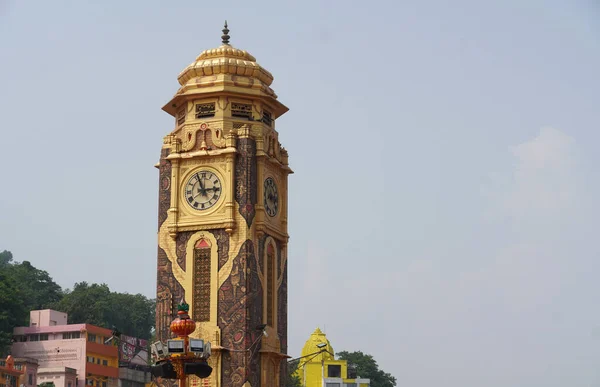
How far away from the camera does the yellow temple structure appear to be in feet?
275

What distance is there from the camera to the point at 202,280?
44.9m

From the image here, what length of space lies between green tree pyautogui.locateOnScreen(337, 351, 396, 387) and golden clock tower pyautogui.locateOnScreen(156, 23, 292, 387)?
150 ft

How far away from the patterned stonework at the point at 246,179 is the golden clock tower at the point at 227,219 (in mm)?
37

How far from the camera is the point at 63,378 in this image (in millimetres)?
64312

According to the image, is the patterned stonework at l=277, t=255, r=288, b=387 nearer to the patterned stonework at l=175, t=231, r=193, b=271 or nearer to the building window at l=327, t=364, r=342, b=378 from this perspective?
the patterned stonework at l=175, t=231, r=193, b=271

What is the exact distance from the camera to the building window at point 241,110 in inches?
1825

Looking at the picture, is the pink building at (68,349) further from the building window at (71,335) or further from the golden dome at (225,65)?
the golden dome at (225,65)

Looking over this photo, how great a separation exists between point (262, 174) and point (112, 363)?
2772 centimetres

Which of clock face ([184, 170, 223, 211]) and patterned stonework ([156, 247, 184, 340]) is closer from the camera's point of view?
patterned stonework ([156, 247, 184, 340])

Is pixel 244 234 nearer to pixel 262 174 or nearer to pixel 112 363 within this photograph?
pixel 262 174

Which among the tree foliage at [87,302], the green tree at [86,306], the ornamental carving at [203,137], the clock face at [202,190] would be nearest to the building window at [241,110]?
the ornamental carving at [203,137]

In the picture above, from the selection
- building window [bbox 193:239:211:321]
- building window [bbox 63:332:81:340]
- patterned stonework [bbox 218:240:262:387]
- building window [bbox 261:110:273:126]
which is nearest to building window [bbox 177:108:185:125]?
building window [bbox 261:110:273:126]

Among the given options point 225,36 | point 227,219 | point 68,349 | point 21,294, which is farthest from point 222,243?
point 21,294

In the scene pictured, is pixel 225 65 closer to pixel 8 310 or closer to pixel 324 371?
pixel 8 310
